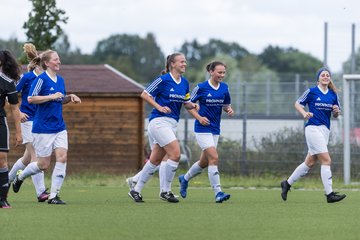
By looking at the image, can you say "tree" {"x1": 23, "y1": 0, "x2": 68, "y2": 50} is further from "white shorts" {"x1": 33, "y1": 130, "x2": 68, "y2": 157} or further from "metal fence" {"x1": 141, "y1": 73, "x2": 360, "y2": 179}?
"white shorts" {"x1": 33, "y1": 130, "x2": 68, "y2": 157}

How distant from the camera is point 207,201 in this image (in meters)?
16.7

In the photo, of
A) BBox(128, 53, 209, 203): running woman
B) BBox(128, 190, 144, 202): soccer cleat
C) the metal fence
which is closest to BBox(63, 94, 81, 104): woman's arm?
BBox(128, 53, 209, 203): running woman

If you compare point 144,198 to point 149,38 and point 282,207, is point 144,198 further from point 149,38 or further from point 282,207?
point 149,38

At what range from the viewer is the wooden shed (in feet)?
88.4

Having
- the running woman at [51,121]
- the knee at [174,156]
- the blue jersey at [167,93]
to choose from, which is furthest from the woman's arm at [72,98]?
the knee at [174,156]

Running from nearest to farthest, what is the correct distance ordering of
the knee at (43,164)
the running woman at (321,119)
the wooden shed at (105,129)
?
the knee at (43,164)
the running woman at (321,119)
the wooden shed at (105,129)

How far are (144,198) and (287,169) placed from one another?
9735 millimetres

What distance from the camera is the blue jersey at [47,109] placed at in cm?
1547

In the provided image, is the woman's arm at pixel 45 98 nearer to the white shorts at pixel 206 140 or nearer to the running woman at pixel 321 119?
the white shorts at pixel 206 140

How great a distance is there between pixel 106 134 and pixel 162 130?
11.2m

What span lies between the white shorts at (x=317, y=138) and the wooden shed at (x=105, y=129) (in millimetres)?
10584

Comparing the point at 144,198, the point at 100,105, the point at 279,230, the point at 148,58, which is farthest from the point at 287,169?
the point at 148,58

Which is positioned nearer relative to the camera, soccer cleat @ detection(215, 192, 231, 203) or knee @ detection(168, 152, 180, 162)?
soccer cleat @ detection(215, 192, 231, 203)

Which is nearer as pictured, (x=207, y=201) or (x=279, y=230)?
(x=279, y=230)
